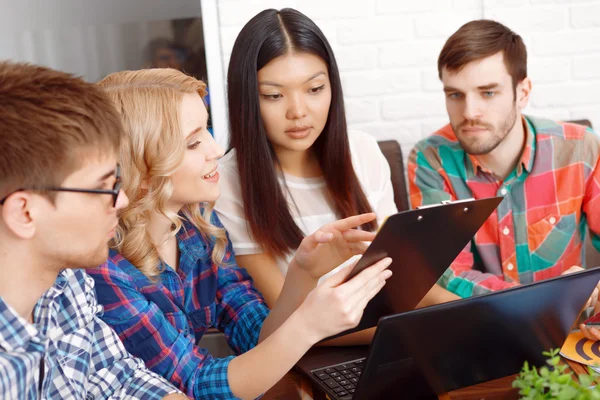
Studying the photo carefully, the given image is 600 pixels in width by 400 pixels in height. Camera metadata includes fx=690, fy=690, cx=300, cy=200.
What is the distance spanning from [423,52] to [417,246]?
1568 mm

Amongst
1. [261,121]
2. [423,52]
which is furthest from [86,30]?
[423,52]

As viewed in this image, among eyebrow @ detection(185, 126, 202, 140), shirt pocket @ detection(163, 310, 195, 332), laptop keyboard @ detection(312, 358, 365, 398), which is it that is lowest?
laptop keyboard @ detection(312, 358, 365, 398)

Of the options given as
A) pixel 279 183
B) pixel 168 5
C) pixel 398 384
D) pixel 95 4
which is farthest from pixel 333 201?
pixel 95 4

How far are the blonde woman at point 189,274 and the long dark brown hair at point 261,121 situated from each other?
196 millimetres

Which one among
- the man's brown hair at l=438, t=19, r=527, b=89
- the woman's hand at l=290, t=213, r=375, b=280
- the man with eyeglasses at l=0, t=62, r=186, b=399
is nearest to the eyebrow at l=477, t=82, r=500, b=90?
the man's brown hair at l=438, t=19, r=527, b=89

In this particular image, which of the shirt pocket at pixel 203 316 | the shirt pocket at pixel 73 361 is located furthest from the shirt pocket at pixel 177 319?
the shirt pocket at pixel 73 361

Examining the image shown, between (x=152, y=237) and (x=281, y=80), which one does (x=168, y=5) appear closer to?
(x=281, y=80)

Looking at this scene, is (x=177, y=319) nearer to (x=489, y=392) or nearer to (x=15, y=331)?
(x=15, y=331)

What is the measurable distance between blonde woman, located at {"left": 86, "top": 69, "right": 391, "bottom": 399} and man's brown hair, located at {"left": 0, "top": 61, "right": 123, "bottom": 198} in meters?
0.32

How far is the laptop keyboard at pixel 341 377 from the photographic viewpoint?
1241mm

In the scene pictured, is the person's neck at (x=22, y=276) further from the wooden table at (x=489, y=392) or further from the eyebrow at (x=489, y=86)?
the eyebrow at (x=489, y=86)

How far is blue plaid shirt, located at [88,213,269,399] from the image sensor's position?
4.59 feet

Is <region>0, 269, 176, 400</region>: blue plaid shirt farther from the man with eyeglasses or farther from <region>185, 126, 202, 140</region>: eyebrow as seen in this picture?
<region>185, 126, 202, 140</region>: eyebrow

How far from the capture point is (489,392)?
1199 millimetres
